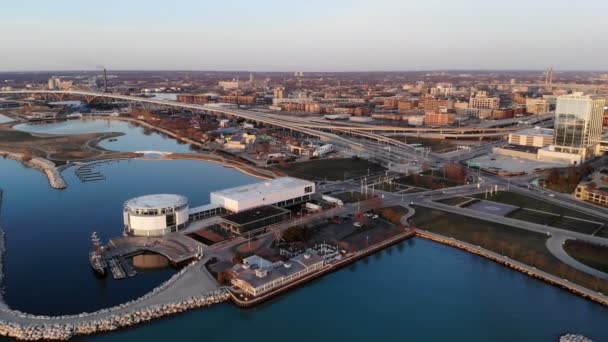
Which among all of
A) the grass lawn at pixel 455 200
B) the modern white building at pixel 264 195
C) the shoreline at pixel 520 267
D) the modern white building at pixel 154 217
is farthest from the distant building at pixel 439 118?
the modern white building at pixel 154 217

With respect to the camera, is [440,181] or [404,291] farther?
[440,181]

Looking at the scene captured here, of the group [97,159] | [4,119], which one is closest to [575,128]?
[97,159]

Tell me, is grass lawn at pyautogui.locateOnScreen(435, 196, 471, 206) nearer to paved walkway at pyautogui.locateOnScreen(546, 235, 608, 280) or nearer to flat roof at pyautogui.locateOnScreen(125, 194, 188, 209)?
paved walkway at pyautogui.locateOnScreen(546, 235, 608, 280)

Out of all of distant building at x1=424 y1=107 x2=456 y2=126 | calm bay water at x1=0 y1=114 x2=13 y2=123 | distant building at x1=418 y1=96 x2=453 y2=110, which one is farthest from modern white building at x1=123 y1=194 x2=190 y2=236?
distant building at x1=418 y1=96 x2=453 y2=110

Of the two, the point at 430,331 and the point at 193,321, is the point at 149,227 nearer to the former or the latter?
the point at 193,321

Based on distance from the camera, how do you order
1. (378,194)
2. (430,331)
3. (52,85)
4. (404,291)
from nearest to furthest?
(430,331) < (404,291) < (378,194) < (52,85)

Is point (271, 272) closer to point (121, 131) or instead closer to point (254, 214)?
point (254, 214)

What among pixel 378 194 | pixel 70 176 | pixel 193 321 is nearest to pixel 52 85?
pixel 70 176
